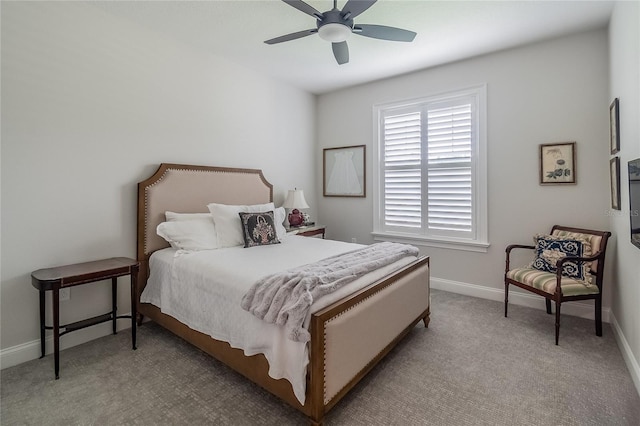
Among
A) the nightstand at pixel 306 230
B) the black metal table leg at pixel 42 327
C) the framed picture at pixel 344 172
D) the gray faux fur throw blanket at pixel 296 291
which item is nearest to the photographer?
the gray faux fur throw blanket at pixel 296 291

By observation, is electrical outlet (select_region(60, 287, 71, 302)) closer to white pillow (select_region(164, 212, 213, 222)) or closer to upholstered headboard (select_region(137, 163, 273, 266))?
upholstered headboard (select_region(137, 163, 273, 266))

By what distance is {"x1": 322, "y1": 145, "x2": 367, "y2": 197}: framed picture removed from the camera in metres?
4.64

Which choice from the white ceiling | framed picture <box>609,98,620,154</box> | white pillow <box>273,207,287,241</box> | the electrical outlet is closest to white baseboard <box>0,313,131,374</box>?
the electrical outlet

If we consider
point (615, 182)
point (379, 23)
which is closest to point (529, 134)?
point (615, 182)

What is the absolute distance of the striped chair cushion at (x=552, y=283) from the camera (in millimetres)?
2590

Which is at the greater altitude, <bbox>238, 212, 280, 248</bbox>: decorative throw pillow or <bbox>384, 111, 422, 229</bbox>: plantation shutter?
<bbox>384, 111, 422, 229</bbox>: plantation shutter

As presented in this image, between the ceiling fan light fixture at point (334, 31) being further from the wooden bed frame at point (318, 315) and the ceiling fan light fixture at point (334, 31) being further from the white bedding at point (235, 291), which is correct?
the wooden bed frame at point (318, 315)

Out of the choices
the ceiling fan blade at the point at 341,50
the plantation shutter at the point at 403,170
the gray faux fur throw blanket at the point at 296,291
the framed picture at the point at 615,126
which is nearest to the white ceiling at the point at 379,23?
the ceiling fan blade at the point at 341,50

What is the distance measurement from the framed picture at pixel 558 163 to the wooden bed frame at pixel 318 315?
1675 mm

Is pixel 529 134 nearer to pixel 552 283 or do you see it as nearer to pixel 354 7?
pixel 552 283

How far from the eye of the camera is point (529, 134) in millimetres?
3359

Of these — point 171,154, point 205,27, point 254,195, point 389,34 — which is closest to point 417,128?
point 389,34

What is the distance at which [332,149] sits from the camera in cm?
493

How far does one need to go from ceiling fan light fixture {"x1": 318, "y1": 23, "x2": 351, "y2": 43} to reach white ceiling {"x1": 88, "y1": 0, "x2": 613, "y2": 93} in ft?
1.48
